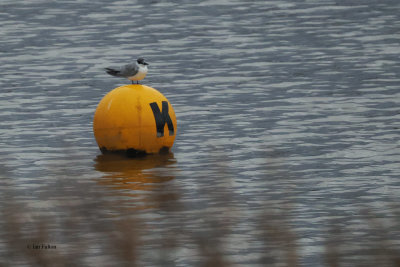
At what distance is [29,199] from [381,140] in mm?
6251

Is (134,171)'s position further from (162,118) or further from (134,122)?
(162,118)

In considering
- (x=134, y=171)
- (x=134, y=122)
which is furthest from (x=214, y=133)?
(x=134, y=171)

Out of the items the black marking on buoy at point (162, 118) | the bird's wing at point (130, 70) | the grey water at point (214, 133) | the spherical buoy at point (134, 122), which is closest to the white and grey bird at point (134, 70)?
the bird's wing at point (130, 70)

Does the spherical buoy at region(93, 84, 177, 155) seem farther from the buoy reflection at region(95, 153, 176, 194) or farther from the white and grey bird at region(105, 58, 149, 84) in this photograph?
the white and grey bird at region(105, 58, 149, 84)

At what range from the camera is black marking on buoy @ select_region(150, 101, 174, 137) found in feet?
54.2

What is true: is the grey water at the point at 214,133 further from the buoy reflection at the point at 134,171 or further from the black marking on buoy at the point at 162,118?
the black marking on buoy at the point at 162,118

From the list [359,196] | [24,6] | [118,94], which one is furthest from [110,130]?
[24,6]

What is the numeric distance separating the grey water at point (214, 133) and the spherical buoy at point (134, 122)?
0.82 feet

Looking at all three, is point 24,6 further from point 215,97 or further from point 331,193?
point 331,193

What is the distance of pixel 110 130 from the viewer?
16.5 meters

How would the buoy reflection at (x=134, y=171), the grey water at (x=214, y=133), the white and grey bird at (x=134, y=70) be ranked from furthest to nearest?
the white and grey bird at (x=134, y=70)
the buoy reflection at (x=134, y=171)
the grey water at (x=214, y=133)

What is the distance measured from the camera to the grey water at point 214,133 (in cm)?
686

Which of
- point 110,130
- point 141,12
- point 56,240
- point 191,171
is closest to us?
point 56,240

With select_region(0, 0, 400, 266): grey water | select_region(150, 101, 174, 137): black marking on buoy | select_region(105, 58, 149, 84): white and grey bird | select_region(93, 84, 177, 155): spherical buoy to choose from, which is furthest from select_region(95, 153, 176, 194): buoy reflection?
select_region(105, 58, 149, 84): white and grey bird
